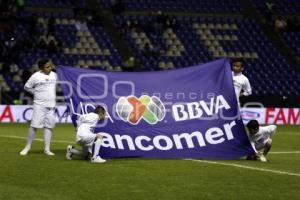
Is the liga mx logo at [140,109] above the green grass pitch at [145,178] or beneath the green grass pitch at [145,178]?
above

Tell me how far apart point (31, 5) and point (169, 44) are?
276 inches

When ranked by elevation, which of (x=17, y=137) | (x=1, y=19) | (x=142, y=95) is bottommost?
(x=17, y=137)

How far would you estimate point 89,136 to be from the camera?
48.2ft

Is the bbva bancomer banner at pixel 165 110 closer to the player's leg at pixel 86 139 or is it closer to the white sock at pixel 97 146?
the player's leg at pixel 86 139

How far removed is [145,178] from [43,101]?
14.6 feet

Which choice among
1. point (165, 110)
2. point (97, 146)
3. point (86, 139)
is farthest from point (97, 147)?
point (165, 110)

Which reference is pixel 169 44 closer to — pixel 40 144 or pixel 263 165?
pixel 40 144

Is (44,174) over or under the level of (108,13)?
under

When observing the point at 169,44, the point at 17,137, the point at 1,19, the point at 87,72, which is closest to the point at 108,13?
the point at 169,44

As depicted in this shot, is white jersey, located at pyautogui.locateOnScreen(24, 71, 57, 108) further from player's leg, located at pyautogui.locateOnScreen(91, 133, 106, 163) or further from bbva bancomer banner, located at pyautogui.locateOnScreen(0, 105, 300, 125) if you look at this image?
bbva bancomer banner, located at pyautogui.locateOnScreen(0, 105, 300, 125)

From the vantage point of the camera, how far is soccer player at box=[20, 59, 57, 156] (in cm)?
1603

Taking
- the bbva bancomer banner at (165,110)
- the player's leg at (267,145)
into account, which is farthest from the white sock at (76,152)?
the player's leg at (267,145)

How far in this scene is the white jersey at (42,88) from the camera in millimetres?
16062

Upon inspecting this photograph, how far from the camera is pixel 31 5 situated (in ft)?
125
